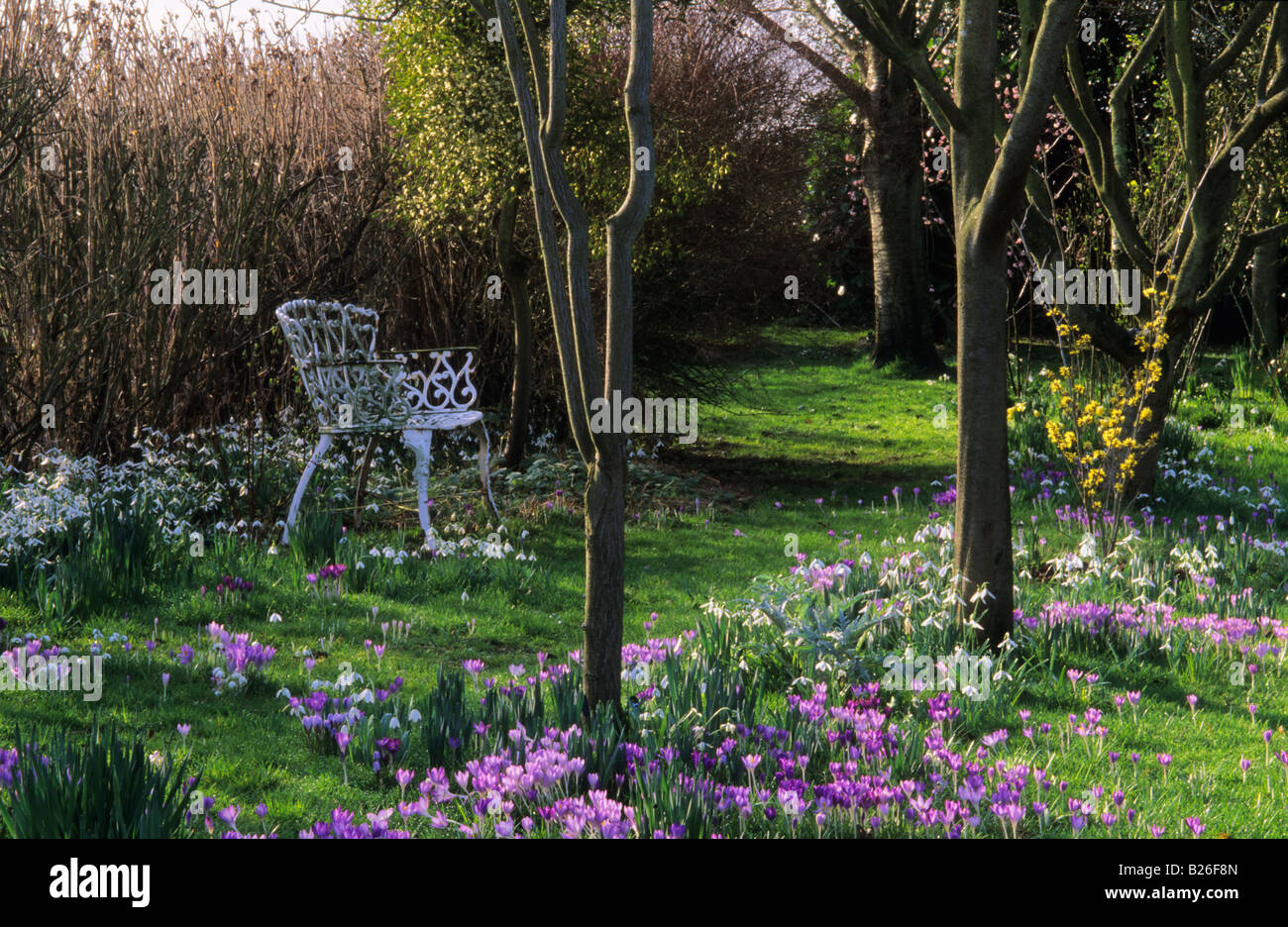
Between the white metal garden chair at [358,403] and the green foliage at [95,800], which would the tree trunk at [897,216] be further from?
the green foliage at [95,800]

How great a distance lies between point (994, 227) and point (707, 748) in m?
2.43

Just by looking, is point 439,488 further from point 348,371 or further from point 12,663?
point 12,663

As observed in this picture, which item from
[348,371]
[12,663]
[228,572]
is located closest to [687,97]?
[348,371]

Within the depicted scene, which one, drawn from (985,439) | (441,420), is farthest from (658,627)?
(441,420)

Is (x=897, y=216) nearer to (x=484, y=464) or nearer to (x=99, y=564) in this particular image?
(x=484, y=464)

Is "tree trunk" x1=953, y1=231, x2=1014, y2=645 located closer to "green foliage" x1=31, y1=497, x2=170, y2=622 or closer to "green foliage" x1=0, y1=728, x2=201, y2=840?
"green foliage" x1=0, y1=728, x2=201, y2=840

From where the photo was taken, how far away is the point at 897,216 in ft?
44.0

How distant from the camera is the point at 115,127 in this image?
6953 mm

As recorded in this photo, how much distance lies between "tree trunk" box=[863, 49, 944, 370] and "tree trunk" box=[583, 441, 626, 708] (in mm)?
10799

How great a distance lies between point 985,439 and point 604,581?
6.37 ft

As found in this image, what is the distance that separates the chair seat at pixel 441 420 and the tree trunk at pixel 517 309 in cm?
116

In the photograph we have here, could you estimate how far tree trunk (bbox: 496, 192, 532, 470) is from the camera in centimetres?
785

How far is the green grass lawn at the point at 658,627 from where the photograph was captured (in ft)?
11.0

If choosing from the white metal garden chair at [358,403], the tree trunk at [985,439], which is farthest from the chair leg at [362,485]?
the tree trunk at [985,439]
